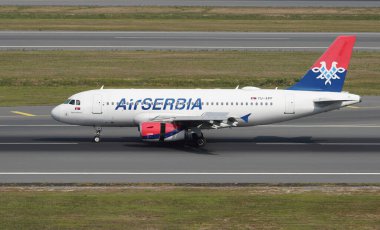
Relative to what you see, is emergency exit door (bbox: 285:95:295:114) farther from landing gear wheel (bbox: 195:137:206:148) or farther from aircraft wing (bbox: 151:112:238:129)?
landing gear wheel (bbox: 195:137:206:148)

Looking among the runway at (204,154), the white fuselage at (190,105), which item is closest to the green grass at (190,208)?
the runway at (204,154)

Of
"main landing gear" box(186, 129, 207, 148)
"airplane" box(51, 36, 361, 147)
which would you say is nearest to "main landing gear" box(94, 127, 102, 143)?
"airplane" box(51, 36, 361, 147)

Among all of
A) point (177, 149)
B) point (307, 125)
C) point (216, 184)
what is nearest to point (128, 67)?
point (307, 125)

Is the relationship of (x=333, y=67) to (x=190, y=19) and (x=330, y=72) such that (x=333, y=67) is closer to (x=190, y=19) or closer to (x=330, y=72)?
(x=330, y=72)

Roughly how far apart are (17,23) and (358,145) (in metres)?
76.6

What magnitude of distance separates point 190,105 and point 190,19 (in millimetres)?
73282

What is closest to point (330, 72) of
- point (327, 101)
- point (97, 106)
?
point (327, 101)

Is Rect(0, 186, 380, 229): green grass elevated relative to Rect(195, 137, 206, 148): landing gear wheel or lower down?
lower down

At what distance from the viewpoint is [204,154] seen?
55031mm

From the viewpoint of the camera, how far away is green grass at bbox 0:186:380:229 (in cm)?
3778

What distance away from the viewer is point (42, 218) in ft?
126

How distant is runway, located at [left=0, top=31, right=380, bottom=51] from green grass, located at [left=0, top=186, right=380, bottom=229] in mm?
62223

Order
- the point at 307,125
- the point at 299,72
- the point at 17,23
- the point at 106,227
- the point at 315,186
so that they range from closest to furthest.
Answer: the point at 106,227
the point at 315,186
the point at 307,125
the point at 299,72
the point at 17,23

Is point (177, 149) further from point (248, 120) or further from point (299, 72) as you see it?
point (299, 72)
